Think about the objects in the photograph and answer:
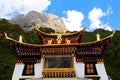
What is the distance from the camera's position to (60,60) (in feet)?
71.8

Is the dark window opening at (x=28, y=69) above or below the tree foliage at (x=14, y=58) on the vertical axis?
below

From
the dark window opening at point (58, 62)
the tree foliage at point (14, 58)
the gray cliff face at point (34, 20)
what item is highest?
the gray cliff face at point (34, 20)

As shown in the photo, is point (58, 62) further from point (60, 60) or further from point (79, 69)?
point (79, 69)

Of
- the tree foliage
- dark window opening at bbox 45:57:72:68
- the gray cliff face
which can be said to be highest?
the gray cliff face

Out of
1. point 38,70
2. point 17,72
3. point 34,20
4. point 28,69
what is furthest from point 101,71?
point 34,20

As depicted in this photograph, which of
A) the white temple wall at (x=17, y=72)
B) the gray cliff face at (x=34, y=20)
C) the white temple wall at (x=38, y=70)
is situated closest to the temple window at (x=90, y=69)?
the white temple wall at (x=38, y=70)

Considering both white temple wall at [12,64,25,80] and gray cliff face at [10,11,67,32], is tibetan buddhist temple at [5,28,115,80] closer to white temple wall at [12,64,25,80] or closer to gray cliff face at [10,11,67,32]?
white temple wall at [12,64,25,80]

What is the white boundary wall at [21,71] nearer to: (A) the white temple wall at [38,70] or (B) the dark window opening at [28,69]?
(A) the white temple wall at [38,70]

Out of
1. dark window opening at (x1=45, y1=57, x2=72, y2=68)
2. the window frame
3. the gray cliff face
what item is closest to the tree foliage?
the gray cliff face

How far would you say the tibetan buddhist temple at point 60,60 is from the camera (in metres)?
21.4

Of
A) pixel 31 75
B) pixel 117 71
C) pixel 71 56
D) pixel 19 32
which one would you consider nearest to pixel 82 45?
pixel 71 56

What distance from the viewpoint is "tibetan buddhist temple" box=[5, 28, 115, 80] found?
21422 mm

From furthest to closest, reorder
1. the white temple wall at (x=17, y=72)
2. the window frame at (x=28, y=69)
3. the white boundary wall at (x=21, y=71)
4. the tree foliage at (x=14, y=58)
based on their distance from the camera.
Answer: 1. the tree foliage at (x=14, y=58)
2. the window frame at (x=28, y=69)
3. the white temple wall at (x=17, y=72)
4. the white boundary wall at (x=21, y=71)

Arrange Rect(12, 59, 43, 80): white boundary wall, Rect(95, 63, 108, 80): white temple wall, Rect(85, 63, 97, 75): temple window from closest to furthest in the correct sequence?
Rect(95, 63, 108, 80): white temple wall
Rect(85, 63, 97, 75): temple window
Rect(12, 59, 43, 80): white boundary wall
